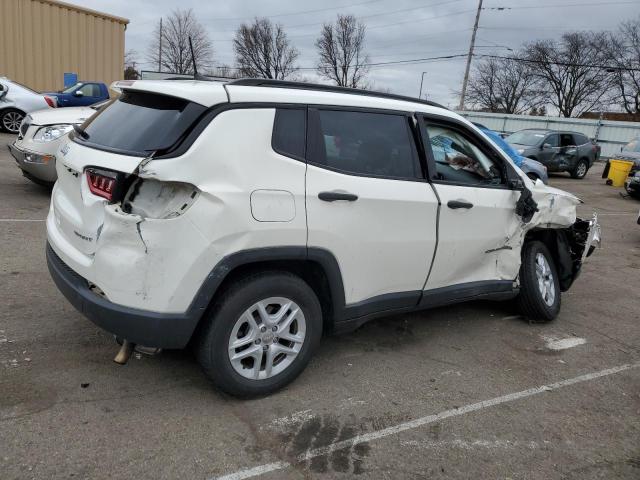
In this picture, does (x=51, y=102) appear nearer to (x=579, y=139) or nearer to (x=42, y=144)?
(x=42, y=144)


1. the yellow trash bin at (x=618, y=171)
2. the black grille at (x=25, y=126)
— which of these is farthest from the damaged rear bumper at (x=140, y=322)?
the yellow trash bin at (x=618, y=171)

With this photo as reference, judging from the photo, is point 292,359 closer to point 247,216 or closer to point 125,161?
point 247,216

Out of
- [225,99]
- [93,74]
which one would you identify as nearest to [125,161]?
[225,99]

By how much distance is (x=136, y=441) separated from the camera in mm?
2691

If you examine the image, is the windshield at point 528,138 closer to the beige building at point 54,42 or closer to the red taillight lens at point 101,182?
the beige building at point 54,42

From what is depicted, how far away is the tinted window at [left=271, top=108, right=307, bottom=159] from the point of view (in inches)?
118

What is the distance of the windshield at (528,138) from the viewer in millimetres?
16903

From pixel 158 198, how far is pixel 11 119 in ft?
44.2

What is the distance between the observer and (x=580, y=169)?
18.9 m

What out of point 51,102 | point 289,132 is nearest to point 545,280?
point 289,132

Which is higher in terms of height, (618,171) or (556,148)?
(556,148)

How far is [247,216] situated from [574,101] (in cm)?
6347

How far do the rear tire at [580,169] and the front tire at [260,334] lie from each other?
17.9 metres

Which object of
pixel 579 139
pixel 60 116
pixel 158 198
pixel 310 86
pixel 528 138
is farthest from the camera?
pixel 579 139
